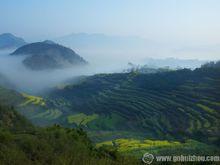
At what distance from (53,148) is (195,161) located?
10.6m

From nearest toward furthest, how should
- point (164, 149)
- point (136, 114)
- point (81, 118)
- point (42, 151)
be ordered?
1. point (42, 151)
2. point (164, 149)
3. point (136, 114)
4. point (81, 118)

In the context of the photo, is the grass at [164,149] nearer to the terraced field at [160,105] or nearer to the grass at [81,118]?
the terraced field at [160,105]

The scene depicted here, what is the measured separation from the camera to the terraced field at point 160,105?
74312 mm

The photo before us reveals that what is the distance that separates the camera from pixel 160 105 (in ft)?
303

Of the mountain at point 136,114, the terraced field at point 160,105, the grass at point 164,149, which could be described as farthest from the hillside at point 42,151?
the terraced field at point 160,105

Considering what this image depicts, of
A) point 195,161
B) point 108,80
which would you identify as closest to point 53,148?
point 195,161

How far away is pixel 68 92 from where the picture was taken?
151125 millimetres

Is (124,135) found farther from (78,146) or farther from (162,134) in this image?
(78,146)

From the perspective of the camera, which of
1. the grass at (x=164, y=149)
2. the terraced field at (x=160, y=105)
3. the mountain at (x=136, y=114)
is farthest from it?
the terraced field at (x=160, y=105)

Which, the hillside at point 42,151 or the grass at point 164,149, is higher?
the hillside at point 42,151

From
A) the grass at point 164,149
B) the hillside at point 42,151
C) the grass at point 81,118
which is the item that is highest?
the hillside at point 42,151

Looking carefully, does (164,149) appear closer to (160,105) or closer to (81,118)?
(160,105)

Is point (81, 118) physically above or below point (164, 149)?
below

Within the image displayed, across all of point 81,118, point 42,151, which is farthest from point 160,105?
point 42,151
